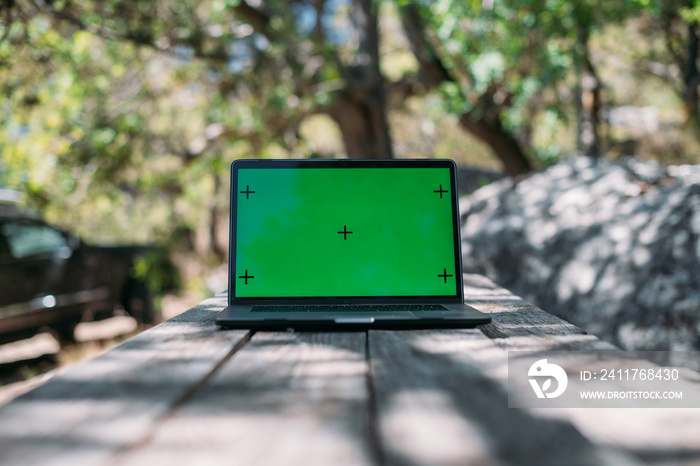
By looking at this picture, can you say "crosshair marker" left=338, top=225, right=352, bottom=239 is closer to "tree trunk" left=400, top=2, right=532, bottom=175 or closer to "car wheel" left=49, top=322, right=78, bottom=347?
"car wheel" left=49, top=322, right=78, bottom=347

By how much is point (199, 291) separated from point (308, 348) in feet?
27.6

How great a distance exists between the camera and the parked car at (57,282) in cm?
559

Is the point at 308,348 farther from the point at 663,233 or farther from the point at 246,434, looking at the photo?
the point at 663,233

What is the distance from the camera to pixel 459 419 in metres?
0.80

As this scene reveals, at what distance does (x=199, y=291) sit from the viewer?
9188 millimetres

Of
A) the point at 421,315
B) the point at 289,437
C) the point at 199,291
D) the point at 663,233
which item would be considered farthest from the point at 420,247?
the point at 199,291

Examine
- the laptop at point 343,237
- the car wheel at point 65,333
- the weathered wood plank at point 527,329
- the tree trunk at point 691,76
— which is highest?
the tree trunk at point 691,76

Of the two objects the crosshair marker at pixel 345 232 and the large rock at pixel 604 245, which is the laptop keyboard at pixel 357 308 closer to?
the crosshair marker at pixel 345 232

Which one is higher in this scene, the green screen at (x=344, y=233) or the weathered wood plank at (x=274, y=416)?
the green screen at (x=344, y=233)

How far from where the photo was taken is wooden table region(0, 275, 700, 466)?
0.70 metres

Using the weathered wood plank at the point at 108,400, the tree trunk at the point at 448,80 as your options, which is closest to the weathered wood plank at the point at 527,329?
the weathered wood plank at the point at 108,400

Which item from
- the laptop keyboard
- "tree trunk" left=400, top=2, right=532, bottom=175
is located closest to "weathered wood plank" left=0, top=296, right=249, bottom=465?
the laptop keyboard

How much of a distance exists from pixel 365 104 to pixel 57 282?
15.1ft

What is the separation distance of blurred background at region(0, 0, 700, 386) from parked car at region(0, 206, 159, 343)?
8.9 inches
